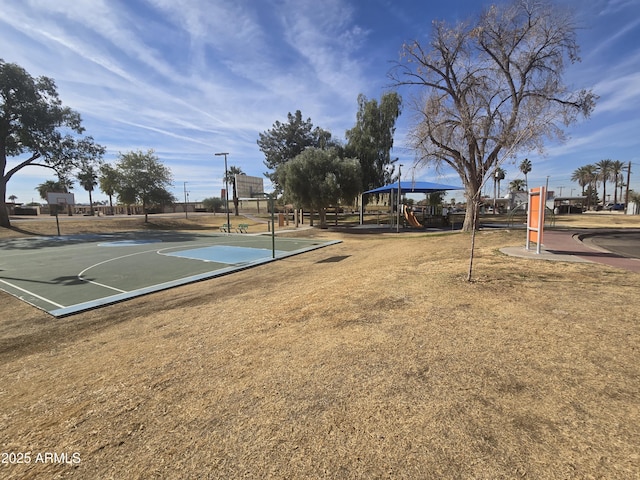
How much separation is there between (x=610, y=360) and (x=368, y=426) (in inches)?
104

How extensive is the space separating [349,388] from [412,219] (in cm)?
2463

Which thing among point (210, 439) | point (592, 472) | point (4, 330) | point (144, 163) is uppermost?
point (144, 163)

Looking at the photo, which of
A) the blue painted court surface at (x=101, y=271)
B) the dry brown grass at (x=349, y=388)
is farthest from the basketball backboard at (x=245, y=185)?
the dry brown grass at (x=349, y=388)

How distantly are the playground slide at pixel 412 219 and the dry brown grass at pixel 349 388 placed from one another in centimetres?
2024

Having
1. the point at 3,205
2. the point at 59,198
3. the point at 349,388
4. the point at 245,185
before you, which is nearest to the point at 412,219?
the point at 245,185

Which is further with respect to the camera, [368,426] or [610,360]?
[610,360]

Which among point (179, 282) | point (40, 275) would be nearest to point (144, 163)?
point (40, 275)

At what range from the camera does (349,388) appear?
277 cm

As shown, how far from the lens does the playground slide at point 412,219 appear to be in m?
25.6

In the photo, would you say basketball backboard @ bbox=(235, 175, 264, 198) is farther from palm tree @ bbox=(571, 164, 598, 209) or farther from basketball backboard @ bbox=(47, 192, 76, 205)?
palm tree @ bbox=(571, 164, 598, 209)

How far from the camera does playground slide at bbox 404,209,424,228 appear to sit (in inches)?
1007

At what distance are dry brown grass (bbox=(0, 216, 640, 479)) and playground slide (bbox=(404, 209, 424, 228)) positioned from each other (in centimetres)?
2024

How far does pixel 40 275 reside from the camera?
973 centimetres

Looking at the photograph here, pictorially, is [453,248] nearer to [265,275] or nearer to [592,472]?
[265,275]
